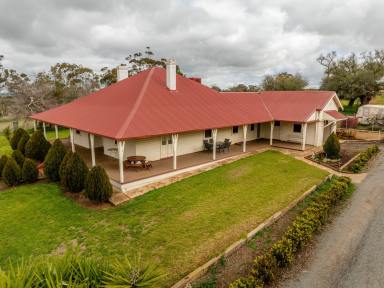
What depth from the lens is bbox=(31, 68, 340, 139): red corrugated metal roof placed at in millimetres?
13790

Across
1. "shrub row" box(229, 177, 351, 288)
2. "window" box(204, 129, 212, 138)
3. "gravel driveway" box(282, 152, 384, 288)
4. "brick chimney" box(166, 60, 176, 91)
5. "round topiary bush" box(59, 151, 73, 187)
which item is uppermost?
"brick chimney" box(166, 60, 176, 91)

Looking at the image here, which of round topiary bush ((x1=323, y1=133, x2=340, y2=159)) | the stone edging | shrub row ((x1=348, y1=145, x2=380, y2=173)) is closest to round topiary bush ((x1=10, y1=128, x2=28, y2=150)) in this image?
the stone edging

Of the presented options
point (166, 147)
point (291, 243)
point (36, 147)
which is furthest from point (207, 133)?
point (291, 243)

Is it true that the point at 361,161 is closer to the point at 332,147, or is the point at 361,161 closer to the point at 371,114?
the point at 332,147

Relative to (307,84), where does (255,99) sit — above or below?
below

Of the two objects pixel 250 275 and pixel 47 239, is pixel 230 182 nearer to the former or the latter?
pixel 250 275

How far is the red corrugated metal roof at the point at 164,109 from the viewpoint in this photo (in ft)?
45.2

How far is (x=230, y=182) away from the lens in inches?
547

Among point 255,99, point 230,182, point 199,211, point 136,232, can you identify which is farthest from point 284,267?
point 255,99

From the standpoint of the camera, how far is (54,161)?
45.9 ft

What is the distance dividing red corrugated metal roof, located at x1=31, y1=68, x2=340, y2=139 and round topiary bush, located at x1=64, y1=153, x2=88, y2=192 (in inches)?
69.9

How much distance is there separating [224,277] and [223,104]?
13990 millimetres

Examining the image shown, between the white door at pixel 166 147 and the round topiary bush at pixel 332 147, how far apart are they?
10.9 meters

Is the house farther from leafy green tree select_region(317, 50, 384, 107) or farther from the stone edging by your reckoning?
leafy green tree select_region(317, 50, 384, 107)
